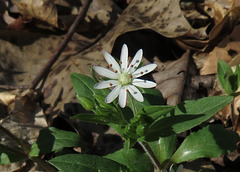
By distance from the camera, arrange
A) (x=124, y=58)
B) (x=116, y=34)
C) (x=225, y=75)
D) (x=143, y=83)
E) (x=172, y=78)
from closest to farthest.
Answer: (x=143, y=83) < (x=124, y=58) < (x=225, y=75) < (x=172, y=78) < (x=116, y=34)

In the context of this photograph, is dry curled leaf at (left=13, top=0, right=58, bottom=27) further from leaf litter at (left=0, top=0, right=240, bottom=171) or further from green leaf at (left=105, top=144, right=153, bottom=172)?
green leaf at (left=105, top=144, right=153, bottom=172)

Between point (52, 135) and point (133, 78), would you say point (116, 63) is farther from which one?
point (52, 135)

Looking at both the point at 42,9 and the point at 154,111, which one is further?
the point at 42,9

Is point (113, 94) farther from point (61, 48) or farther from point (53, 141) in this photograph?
point (61, 48)

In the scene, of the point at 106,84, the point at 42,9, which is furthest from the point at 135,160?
the point at 42,9

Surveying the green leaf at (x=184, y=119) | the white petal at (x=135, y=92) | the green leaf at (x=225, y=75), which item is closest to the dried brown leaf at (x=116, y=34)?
the green leaf at (x=225, y=75)

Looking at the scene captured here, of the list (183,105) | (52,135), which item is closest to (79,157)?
(52,135)
